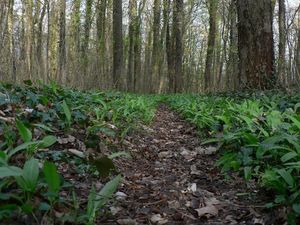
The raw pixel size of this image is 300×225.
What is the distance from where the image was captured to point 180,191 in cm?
212

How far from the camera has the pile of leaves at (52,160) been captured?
1.43m

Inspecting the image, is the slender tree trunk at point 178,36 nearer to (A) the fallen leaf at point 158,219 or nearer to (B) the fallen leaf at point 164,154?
(B) the fallen leaf at point 164,154

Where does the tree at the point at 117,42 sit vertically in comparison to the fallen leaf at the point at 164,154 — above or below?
above

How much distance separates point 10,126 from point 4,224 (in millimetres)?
1175

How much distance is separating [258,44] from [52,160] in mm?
5923

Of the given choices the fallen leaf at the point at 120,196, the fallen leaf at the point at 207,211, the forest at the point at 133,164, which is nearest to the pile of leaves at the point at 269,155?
the forest at the point at 133,164

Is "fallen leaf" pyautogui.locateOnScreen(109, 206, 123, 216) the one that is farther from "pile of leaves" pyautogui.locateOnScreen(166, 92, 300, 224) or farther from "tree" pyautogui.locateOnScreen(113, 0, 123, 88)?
"tree" pyautogui.locateOnScreen(113, 0, 123, 88)

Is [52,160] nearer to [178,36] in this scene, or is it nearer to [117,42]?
[117,42]

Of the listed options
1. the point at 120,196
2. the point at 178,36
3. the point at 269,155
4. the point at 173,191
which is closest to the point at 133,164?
the point at 173,191

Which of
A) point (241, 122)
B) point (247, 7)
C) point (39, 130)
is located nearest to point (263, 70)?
point (247, 7)

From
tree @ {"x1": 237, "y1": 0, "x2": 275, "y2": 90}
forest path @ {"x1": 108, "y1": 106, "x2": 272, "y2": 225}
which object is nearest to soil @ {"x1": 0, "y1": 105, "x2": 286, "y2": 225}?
forest path @ {"x1": 108, "y1": 106, "x2": 272, "y2": 225}

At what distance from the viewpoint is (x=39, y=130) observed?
2582 millimetres

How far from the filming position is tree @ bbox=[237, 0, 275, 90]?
6.98 metres

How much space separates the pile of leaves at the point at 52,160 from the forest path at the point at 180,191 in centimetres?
17
